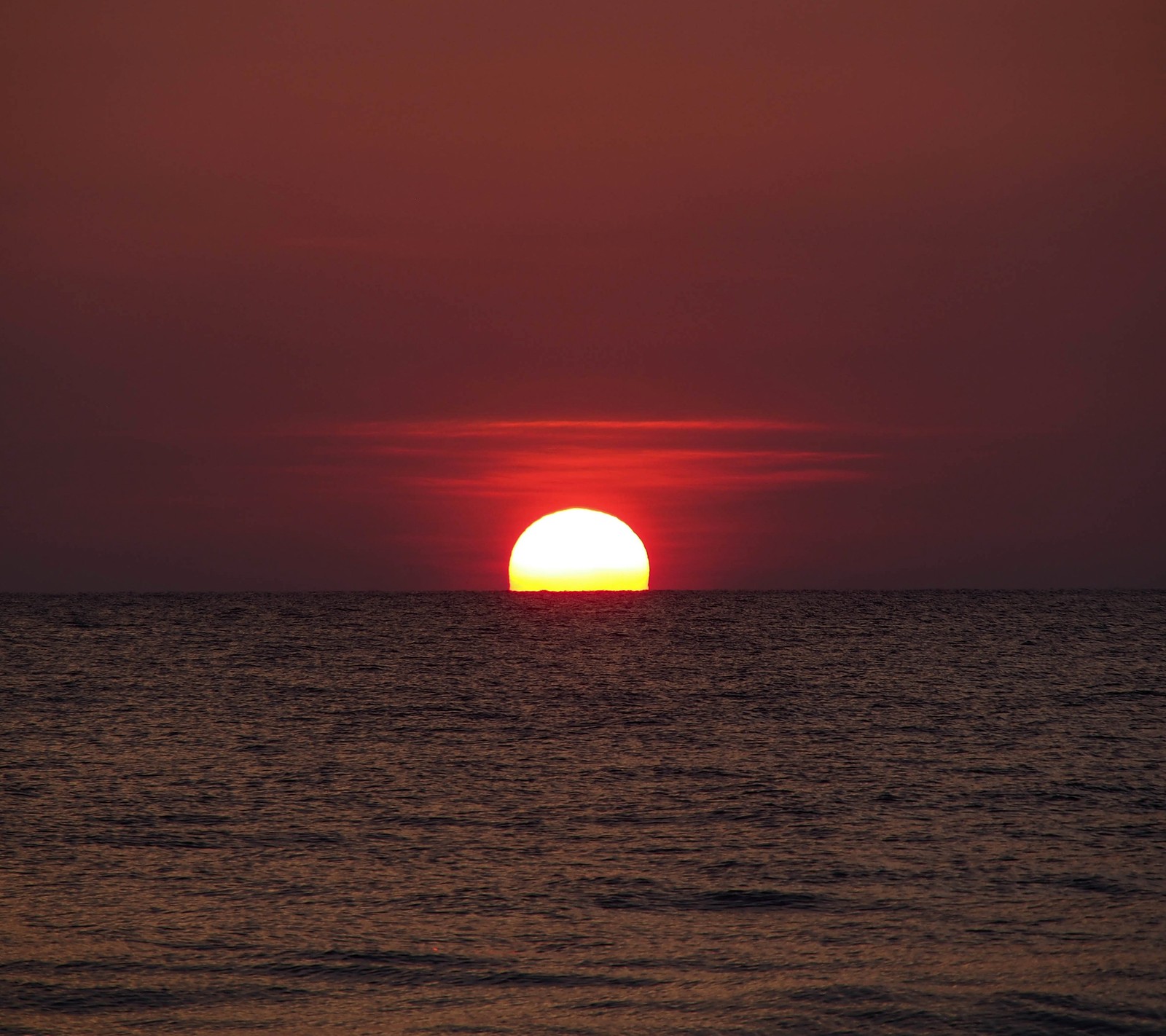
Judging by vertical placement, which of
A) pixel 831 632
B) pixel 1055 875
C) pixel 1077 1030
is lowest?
pixel 1077 1030

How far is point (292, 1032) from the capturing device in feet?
47.6

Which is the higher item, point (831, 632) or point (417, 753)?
point (831, 632)

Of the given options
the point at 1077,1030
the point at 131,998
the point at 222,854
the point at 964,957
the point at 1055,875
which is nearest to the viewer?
the point at 1077,1030

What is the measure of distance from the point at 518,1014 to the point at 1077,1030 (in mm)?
6372

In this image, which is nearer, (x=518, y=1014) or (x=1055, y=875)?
(x=518, y=1014)

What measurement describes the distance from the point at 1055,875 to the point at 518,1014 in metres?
11.0

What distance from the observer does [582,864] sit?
73.5ft

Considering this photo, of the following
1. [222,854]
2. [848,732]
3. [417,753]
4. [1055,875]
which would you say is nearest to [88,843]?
[222,854]

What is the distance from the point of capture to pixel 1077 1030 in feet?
47.3

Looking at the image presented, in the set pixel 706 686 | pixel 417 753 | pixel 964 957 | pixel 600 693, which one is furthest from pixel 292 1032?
pixel 706 686

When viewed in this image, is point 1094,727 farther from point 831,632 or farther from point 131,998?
point 831,632

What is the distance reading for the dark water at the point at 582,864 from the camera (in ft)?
50.8

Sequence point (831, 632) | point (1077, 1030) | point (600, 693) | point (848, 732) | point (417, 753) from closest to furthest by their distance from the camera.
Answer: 1. point (1077, 1030)
2. point (417, 753)
3. point (848, 732)
4. point (600, 693)
5. point (831, 632)

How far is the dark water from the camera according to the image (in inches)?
610
